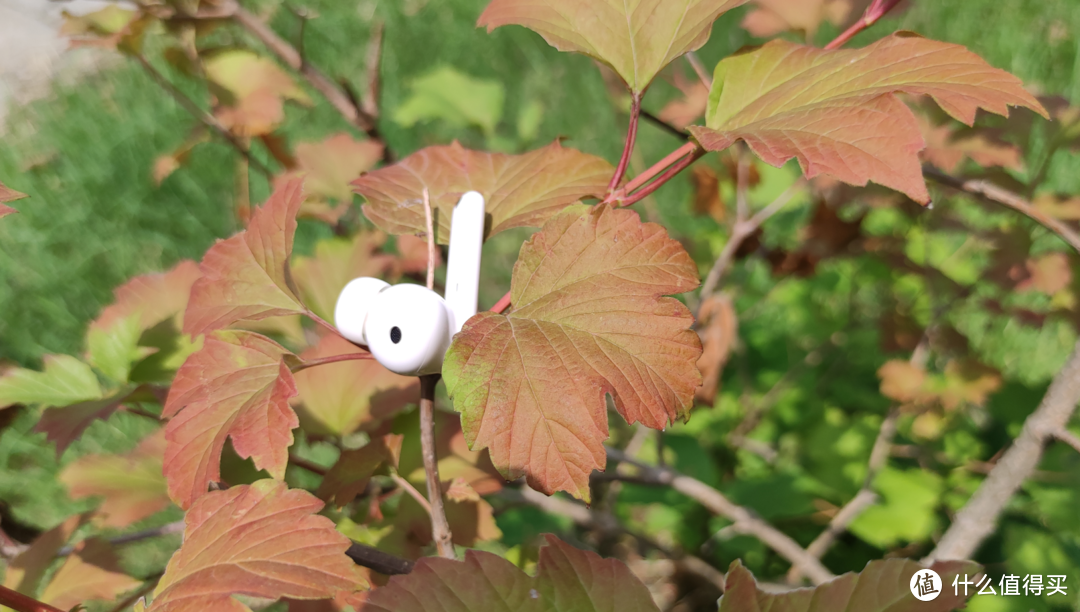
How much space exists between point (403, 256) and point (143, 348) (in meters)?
0.38

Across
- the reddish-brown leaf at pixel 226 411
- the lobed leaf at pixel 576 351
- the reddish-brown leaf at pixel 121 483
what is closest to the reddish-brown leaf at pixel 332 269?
the reddish-brown leaf at pixel 121 483

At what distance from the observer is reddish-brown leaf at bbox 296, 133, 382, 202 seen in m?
1.09

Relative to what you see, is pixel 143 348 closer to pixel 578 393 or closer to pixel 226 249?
pixel 226 249

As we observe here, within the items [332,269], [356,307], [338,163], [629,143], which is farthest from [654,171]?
[338,163]

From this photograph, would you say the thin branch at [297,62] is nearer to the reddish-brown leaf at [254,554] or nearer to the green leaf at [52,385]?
the green leaf at [52,385]

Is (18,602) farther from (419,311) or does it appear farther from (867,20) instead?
(867,20)

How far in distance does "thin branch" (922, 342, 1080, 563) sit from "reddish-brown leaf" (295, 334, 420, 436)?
2.31 ft

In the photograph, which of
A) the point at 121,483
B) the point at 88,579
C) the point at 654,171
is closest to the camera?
the point at 654,171

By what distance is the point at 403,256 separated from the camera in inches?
43.1

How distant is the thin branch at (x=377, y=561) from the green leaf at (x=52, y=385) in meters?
0.43

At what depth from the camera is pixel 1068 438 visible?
0.72 metres

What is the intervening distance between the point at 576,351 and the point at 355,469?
11.7 inches

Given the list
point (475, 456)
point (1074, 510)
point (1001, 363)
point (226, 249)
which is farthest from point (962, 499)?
point (226, 249)

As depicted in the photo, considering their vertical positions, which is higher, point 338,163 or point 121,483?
point 338,163
